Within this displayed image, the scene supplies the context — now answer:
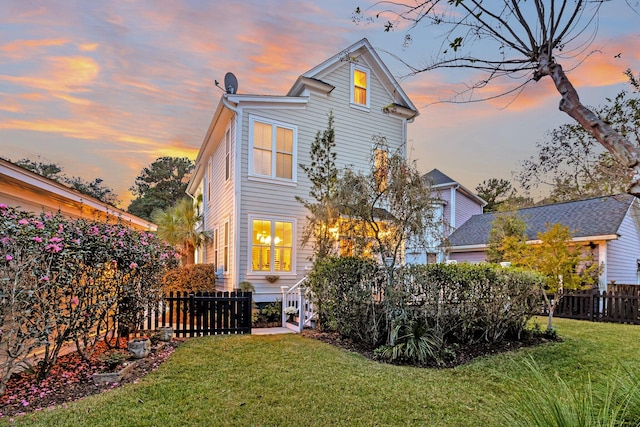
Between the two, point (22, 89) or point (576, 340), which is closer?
point (576, 340)

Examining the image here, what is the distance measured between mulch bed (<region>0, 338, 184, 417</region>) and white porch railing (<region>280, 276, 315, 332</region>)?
323 cm

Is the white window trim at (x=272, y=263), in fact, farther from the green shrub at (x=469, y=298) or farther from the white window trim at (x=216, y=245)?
the green shrub at (x=469, y=298)

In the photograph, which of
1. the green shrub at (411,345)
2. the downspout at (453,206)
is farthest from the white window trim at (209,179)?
the downspout at (453,206)

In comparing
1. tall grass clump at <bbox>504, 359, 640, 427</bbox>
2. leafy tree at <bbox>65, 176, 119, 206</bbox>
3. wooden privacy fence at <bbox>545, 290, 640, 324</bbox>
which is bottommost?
wooden privacy fence at <bbox>545, 290, 640, 324</bbox>

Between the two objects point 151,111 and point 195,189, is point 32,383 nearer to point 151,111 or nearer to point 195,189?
point 151,111

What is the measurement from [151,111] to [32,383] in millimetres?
10367

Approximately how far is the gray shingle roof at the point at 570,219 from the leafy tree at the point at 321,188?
5398 millimetres

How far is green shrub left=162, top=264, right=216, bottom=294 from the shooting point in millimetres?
10102

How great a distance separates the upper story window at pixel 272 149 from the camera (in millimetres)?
10047

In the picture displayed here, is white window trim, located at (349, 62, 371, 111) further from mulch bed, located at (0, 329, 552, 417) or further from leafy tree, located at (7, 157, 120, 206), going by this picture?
leafy tree, located at (7, 157, 120, 206)

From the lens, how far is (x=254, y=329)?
8.38 m

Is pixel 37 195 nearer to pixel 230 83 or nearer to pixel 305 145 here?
pixel 305 145

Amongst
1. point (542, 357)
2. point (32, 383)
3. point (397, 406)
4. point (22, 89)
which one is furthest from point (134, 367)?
point (22, 89)

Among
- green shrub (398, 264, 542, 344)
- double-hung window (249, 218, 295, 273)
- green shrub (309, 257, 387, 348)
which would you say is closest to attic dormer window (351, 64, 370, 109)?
double-hung window (249, 218, 295, 273)
